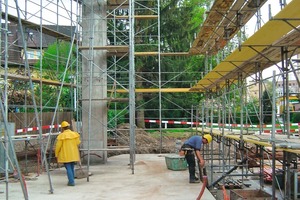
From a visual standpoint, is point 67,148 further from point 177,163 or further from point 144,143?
point 144,143

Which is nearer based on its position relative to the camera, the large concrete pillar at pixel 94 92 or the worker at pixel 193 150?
the worker at pixel 193 150

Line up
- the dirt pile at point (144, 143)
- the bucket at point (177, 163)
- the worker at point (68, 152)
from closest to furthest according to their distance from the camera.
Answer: the worker at point (68, 152)
the bucket at point (177, 163)
the dirt pile at point (144, 143)

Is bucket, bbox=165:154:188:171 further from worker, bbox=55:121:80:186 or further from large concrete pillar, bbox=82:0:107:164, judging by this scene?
worker, bbox=55:121:80:186

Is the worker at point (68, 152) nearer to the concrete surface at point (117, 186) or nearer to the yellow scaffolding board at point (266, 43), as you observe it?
the concrete surface at point (117, 186)

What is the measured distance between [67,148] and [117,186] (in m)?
1.61

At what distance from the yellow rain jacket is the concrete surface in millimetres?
697

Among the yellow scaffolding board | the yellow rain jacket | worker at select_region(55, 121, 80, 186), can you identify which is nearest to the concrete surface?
worker at select_region(55, 121, 80, 186)

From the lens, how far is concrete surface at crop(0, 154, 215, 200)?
9.63 m

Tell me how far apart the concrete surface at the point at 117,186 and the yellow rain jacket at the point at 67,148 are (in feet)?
2.29

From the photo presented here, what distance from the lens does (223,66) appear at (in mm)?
11148

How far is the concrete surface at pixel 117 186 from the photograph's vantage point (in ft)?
31.6

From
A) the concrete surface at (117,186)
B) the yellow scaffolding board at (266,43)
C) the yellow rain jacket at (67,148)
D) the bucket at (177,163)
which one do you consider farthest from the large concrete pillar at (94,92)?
the yellow scaffolding board at (266,43)

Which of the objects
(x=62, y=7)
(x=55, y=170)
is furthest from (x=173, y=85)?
(x=55, y=170)

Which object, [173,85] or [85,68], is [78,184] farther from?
[173,85]
